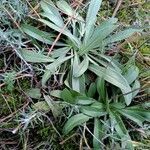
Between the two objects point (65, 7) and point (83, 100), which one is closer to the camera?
point (83, 100)

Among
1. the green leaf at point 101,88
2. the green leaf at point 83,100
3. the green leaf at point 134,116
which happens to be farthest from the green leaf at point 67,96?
the green leaf at point 134,116

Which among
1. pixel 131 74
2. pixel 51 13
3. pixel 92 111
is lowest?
pixel 92 111

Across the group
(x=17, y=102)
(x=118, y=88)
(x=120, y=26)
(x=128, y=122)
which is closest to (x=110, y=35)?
(x=120, y=26)

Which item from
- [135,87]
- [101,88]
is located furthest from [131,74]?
[101,88]

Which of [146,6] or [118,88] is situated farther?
[146,6]

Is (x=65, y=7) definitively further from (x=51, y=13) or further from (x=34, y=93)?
(x=34, y=93)

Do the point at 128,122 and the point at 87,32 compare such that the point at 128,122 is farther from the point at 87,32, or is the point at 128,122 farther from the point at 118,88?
the point at 87,32
